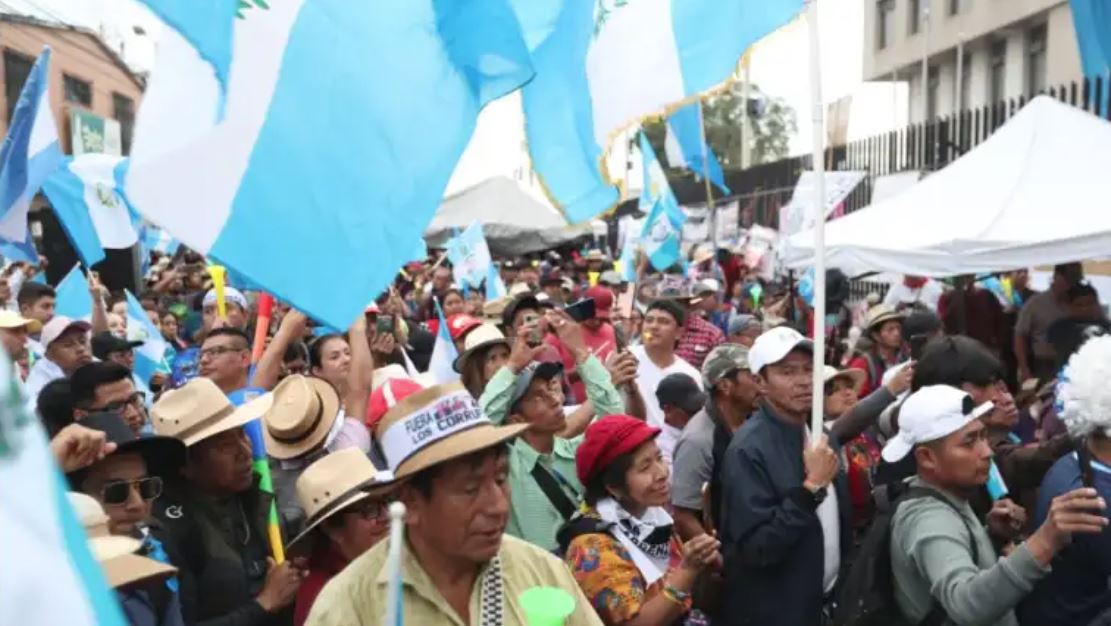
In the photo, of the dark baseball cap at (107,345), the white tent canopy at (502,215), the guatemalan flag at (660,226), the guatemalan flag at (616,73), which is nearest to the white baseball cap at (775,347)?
the guatemalan flag at (616,73)

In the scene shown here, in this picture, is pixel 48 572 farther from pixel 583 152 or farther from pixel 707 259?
pixel 707 259

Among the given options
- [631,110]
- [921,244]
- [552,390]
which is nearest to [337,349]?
[552,390]

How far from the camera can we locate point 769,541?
393 cm

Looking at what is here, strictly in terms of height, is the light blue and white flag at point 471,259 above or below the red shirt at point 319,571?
below

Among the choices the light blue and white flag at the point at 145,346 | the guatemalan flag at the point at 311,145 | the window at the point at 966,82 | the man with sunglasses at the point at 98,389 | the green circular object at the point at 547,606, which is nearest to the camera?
the green circular object at the point at 547,606

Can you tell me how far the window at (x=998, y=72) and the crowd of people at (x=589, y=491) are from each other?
29.4 m

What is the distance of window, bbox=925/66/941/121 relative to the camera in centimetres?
3725

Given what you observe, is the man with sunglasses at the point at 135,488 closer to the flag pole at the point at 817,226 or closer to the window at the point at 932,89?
the flag pole at the point at 817,226

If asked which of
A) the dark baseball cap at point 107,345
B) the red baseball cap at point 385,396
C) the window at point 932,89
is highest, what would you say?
the dark baseball cap at point 107,345

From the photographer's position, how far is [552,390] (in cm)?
459

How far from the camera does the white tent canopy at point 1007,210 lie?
8.12m

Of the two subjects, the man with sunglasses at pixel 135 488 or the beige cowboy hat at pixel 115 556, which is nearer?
the beige cowboy hat at pixel 115 556

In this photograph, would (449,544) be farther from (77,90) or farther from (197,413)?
(77,90)

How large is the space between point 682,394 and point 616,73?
158cm
